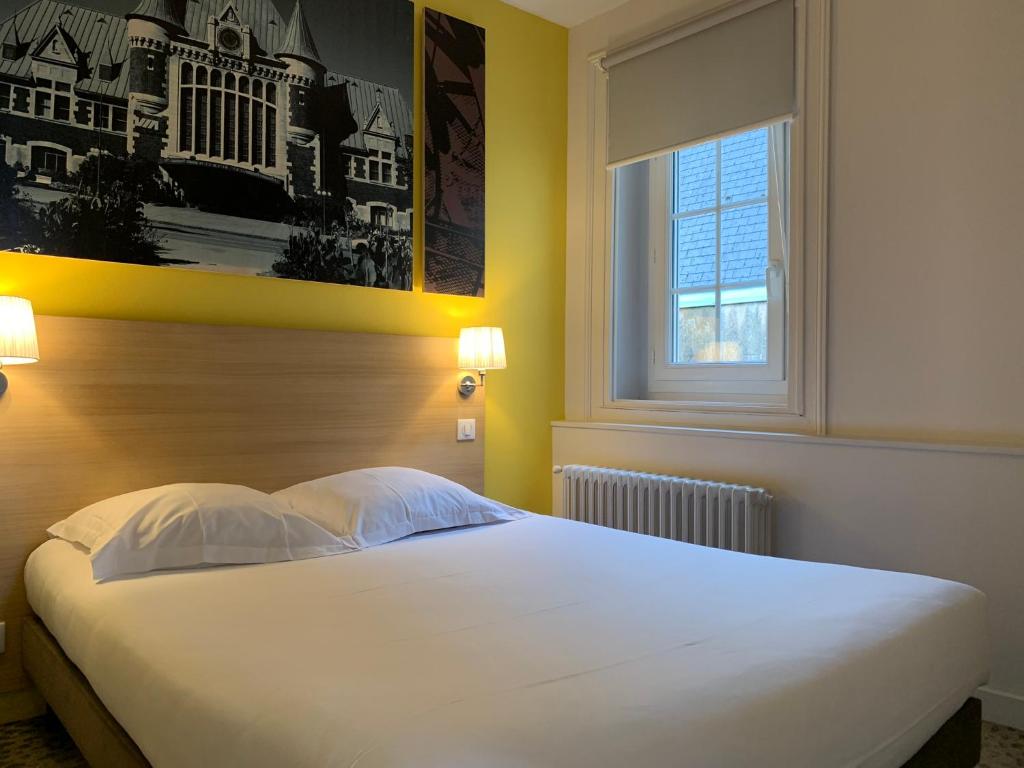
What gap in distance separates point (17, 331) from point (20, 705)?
1.12 m

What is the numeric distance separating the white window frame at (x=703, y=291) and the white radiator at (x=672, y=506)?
1.60 feet

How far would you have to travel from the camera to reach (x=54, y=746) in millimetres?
2098

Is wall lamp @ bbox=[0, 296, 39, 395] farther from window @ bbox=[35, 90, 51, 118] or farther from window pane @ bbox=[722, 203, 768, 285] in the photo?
window pane @ bbox=[722, 203, 768, 285]

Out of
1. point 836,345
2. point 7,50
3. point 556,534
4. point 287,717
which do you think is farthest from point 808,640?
point 7,50

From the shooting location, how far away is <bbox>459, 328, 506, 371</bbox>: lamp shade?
317 centimetres

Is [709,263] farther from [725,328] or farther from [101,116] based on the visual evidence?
[101,116]

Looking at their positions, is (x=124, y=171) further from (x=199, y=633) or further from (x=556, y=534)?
(x=556, y=534)

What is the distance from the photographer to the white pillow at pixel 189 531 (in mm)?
1953

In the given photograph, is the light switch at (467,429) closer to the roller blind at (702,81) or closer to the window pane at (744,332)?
the window pane at (744,332)

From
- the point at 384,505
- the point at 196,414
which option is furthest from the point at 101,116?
the point at 384,505

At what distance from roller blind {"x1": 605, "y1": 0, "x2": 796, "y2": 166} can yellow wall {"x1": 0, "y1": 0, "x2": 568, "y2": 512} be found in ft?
1.16

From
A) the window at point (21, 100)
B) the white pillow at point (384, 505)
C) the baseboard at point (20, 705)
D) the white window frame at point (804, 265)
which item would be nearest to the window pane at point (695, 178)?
the white window frame at point (804, 265)

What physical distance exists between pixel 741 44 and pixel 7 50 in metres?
2.55

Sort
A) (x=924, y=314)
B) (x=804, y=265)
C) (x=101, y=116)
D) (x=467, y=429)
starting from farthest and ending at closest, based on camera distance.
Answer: (x=467, y=429) < (x=804, y=265) < (x=924, y=314) < (x=101, y=116)
